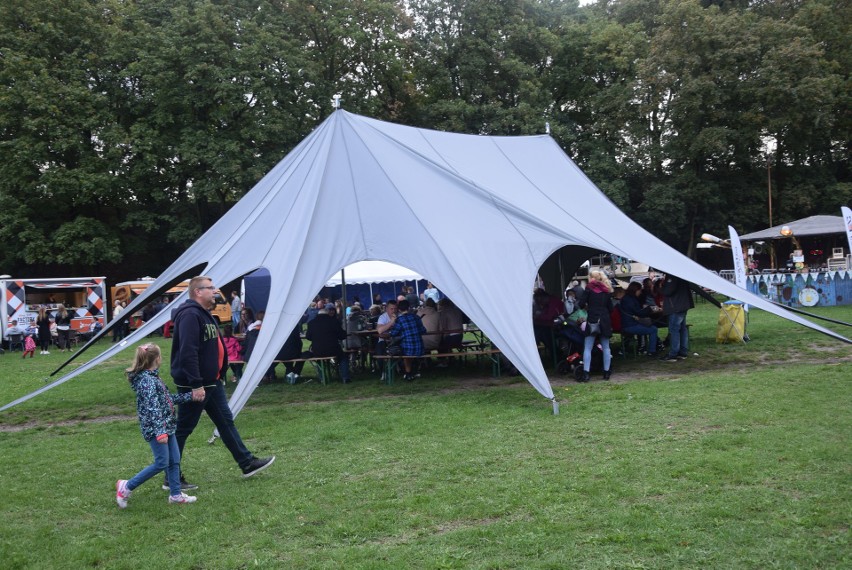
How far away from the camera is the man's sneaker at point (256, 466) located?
5801mm

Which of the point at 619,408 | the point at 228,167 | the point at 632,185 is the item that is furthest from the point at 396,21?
the point at 619,408

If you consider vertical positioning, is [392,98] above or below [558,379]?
above

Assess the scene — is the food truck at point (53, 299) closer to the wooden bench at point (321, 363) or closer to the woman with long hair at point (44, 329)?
the woman with long hair at point (44, 329)

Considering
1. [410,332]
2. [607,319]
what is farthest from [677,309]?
[410,332]

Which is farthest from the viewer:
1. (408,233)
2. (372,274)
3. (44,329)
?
(372,274)

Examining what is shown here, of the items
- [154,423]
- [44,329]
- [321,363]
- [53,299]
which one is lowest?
[321,363]

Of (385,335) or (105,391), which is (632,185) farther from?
(105,391)

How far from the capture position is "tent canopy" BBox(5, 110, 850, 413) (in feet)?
27.8

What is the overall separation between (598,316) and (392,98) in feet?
77.1

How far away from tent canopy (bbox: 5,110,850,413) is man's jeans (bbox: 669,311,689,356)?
829mm

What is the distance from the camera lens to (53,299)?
80.8 ft

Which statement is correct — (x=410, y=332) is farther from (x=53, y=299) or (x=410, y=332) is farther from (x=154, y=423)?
(x=53, y=299)

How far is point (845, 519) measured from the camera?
4.11 m

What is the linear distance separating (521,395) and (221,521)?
4.71 meters
